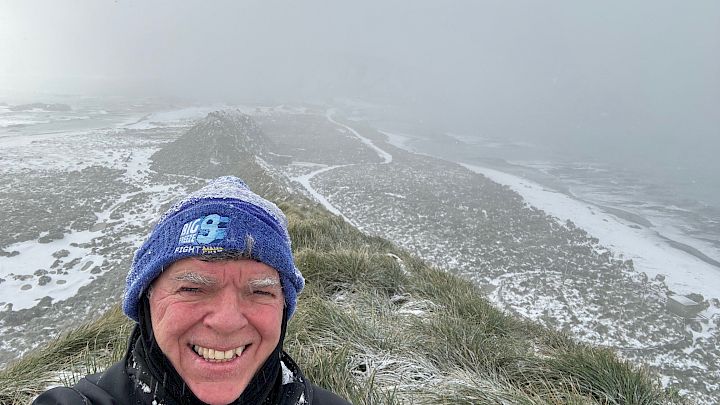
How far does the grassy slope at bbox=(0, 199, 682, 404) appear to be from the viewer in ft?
10.3

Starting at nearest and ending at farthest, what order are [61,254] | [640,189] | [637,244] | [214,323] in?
1. [214,323]
2. [61,254]
3. [637,244]
4. [640,189]

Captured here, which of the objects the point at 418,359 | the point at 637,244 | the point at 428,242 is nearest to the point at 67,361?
the point at 418,359

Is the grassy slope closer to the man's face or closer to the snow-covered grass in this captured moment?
the man's face

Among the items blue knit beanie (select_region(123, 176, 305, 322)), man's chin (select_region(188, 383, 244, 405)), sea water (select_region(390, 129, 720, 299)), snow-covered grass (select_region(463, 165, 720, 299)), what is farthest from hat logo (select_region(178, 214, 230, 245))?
sea water (select_region(390, 129, 720, 299))

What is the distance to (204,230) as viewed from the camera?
5.66ft

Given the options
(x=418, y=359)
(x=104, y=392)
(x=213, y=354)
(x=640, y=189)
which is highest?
(x=213, y=354)

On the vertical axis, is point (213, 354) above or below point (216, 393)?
above

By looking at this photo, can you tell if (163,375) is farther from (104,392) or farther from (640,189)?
(640,189)

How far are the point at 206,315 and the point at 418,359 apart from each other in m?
2.68

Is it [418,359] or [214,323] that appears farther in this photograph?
[418,359]

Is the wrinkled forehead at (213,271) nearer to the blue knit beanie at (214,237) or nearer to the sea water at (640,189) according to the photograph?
the blue knit beanie at (214,237)

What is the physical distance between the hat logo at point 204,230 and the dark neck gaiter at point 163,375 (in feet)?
1.29

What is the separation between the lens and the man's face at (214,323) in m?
1.58

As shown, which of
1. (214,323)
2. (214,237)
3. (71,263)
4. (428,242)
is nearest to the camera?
(214,323)
